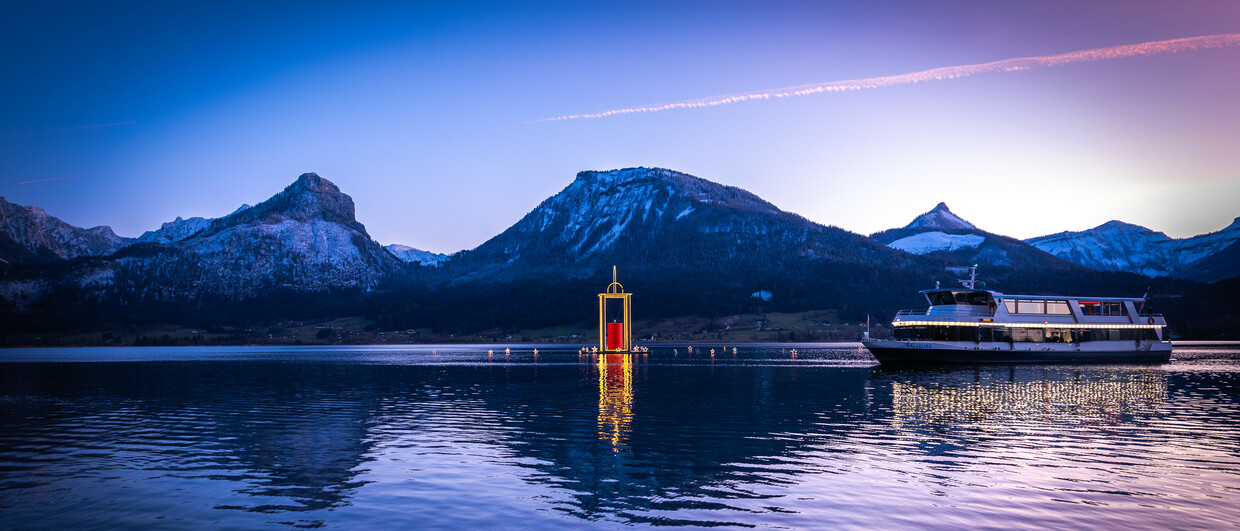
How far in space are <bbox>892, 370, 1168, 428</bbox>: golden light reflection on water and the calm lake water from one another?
433 mm

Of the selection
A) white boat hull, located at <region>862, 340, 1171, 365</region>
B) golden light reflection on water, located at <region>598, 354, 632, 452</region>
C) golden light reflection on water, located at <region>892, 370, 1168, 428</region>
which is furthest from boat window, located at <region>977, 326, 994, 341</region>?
golden light reflection on water, located at <region>598, 354, 632, 452</region>

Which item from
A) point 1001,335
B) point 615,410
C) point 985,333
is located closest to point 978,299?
point 985,333

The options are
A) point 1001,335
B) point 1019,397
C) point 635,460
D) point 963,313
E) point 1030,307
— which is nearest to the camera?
point 635,460

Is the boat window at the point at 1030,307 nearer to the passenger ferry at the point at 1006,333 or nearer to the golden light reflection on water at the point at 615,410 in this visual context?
the passenger ferry at the point at 1006,333

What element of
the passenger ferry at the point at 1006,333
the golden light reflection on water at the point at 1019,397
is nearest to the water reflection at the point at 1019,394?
the golden light reflection on water at the point at 1019,397

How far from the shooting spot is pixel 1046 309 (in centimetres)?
12406

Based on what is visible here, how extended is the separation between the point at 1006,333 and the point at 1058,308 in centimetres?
1268

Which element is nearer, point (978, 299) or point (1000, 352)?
point (1000, 352)

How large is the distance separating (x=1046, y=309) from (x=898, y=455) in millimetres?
102699

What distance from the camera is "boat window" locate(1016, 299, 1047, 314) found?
122 meters

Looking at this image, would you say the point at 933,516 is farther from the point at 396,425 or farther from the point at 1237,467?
the point at 396,425

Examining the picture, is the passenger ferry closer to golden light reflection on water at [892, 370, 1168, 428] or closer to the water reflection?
the water reflection

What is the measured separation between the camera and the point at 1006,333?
119938 millimetres

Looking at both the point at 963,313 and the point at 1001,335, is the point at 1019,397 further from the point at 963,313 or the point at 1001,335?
the point at 1001,335
